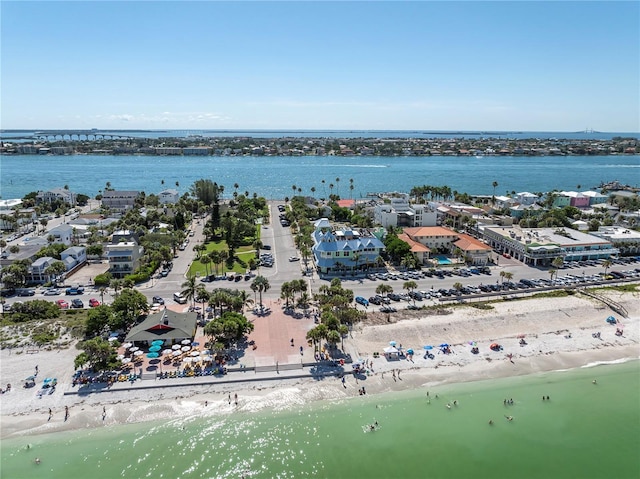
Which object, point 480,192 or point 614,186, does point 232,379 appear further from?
point 614,186

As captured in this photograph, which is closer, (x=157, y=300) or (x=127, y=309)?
(x=127, y=309)

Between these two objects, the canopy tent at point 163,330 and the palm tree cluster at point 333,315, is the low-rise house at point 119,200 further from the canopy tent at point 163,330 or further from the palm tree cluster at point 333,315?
the palm tree cluster at point 333,315

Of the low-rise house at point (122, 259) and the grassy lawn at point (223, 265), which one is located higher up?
the low-rise house at point (122, 259)

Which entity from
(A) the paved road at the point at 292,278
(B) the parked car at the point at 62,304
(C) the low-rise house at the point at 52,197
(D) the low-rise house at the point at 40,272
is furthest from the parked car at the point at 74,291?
(C) the low-rise house at the point at 52,197

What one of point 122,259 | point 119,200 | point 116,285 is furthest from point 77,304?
point 119,200

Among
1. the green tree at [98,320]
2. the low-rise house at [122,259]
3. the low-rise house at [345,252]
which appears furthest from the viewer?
the low-rise house at [345,252]

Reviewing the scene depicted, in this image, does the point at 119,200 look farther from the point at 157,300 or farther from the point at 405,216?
the point at 405,216
